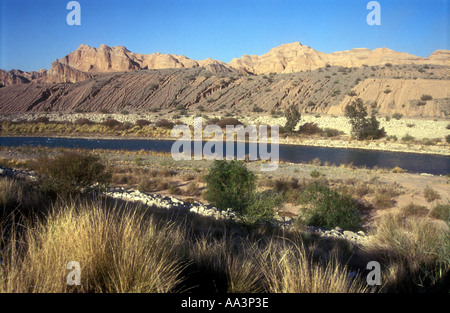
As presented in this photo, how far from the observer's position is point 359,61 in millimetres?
94000

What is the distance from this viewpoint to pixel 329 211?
10914mm

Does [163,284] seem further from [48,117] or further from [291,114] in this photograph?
[48,117]

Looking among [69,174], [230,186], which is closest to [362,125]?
[230,186]

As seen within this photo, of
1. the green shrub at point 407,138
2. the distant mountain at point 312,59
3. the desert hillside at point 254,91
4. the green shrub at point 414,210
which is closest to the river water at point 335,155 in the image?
the green shrub at point 407,138

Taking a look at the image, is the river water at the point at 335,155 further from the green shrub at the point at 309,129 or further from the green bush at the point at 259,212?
the green bush at the point at 259,212

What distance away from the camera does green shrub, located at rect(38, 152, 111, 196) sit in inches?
320

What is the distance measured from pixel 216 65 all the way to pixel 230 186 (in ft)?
354

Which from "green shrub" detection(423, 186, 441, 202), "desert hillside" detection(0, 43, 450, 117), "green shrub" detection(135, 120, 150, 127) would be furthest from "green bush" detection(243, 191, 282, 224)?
"desert hillside" detection(0, 43, 450, 117)

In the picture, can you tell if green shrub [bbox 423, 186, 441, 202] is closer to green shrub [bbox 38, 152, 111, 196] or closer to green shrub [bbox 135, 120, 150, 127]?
green shrub [bbox 38, 152, 111, 196]

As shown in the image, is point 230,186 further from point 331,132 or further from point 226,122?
point 226,122

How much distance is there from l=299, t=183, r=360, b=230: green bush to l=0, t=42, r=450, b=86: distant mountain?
7375 cm

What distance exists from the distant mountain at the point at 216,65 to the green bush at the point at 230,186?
236 ft

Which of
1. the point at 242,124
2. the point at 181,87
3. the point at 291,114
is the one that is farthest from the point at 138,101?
the point at 291,114
